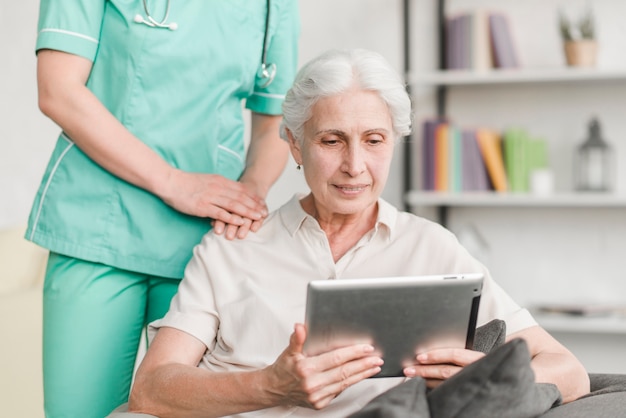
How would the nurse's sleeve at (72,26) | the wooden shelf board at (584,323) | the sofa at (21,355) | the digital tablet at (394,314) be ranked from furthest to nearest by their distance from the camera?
the wooden shelf board at (584,323) → the sofa at (21,355) → the nurse's sleeve at (72,26) → the digital tablet at (394,314)

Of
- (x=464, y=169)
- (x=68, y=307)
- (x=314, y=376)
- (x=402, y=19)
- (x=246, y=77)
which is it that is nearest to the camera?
(x=314, y=376)

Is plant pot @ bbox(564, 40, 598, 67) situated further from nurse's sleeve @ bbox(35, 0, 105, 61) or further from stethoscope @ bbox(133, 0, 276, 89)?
nurse's sleeve @ bbox(35, 0, 105, 61)

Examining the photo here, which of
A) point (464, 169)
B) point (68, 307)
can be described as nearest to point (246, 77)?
point (68, 307)

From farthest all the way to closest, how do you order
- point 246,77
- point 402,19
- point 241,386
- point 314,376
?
point 402,19 < point 246,77 < point 241,386 < point 314,376

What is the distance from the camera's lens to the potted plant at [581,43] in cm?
333

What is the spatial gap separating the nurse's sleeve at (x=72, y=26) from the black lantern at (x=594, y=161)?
223 centimetres

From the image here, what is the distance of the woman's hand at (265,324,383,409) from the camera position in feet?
4.06

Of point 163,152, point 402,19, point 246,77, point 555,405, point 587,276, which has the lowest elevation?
point 587,276

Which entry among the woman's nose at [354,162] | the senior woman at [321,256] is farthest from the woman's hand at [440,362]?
the woman's nose at [354,162]

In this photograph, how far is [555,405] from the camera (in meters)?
1.34

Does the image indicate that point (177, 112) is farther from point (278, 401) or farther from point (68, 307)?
point (278, 401)

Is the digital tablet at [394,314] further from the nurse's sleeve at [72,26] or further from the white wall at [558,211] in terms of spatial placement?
the white wall at [558,211]

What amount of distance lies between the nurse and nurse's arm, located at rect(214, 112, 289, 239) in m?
0.10

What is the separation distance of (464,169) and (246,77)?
1807 millimetres
